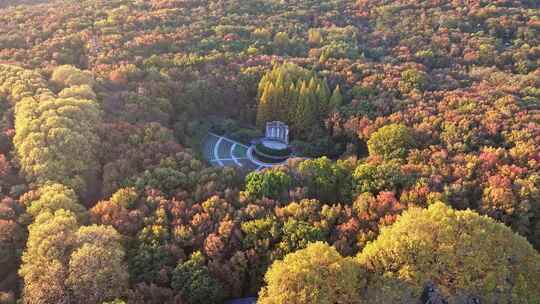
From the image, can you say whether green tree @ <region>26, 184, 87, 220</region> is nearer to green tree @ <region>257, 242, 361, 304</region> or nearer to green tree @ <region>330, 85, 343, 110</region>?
green tree @ <region>257, 242, 361, 304</region>

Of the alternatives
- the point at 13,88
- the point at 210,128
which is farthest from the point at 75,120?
the point at 210,128

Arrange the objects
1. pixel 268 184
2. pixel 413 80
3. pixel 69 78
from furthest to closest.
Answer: pixel 413 80 → pixel 69 78 → pixel 268 184

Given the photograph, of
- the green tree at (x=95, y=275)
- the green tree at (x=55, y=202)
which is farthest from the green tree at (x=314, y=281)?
the green tree at (x=55, y=202)

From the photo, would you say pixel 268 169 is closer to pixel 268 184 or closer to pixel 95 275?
pixel 268 184

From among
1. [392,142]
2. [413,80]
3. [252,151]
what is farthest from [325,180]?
[413,80]

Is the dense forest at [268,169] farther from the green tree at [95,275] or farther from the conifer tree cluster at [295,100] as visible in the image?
the conifer tree cluster at [295,100]

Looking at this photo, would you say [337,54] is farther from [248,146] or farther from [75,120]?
[75,120]

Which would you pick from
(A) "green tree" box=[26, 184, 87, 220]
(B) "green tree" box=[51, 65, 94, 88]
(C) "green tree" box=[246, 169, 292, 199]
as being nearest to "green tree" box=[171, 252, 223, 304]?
(C) "green tree" box=[246, 169, 292, 199]
